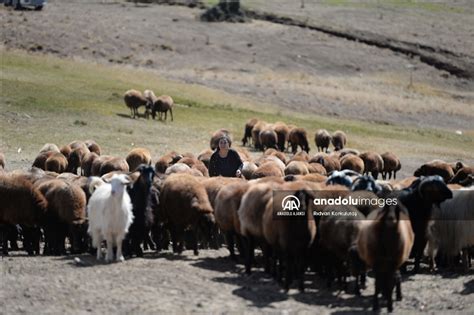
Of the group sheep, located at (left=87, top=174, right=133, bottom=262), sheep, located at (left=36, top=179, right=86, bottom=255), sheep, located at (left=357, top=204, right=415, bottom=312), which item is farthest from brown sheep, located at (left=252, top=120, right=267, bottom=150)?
sheep, located at (left=357, top=204, right=415, bottom=312)

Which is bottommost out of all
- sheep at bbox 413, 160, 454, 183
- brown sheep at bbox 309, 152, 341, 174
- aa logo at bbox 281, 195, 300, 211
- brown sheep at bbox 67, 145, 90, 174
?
brown sheep at bbox 67, 145, 90, 174

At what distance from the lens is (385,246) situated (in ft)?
44.2

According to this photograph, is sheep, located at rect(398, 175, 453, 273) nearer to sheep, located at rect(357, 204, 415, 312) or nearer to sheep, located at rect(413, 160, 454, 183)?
sheep, located at rect(357, 204, 415, 312)

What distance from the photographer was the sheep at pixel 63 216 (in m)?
17.7

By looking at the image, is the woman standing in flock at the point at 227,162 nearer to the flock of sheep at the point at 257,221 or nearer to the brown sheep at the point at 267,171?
the brown sheep at the point at 267,171

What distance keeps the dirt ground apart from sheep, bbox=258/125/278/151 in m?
16.3

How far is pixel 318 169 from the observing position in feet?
83.0

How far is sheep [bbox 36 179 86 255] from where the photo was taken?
17.7 metres

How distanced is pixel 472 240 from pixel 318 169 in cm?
852

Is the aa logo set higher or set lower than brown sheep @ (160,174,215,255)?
higher

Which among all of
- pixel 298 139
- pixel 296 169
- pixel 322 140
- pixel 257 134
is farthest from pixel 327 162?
pixel 257 134

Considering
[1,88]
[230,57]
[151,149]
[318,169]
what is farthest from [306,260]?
[230,57]

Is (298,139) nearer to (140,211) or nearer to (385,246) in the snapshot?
(140,211)

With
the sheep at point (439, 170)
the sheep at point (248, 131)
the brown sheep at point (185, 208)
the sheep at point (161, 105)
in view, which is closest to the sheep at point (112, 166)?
the brown sheep at point (185, 208)
